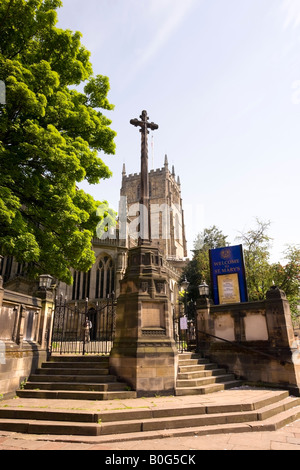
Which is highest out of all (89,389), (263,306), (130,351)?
(263,306)

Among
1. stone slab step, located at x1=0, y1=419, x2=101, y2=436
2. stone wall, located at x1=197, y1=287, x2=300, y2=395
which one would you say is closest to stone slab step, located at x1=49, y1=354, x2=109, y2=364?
stone slab step, located at x1=0, y1=419, x2=101, y2=436

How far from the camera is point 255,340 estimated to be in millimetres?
9461

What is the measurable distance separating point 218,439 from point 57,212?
753cm

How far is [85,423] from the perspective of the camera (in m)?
5.04

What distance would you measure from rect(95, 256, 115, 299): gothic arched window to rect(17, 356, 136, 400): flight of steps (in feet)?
76.0

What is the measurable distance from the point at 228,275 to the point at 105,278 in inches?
848

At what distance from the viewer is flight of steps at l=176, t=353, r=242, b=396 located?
732 cm

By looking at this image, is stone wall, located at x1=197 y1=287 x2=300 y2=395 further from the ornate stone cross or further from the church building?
the ornate stone cross

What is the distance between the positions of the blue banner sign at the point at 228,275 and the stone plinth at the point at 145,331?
4811mm

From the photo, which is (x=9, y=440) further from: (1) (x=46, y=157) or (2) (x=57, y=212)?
(1) (x=46, y=157)

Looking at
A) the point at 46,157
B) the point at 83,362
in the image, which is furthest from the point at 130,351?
the point at 46,157

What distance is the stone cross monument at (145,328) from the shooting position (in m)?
7.14
